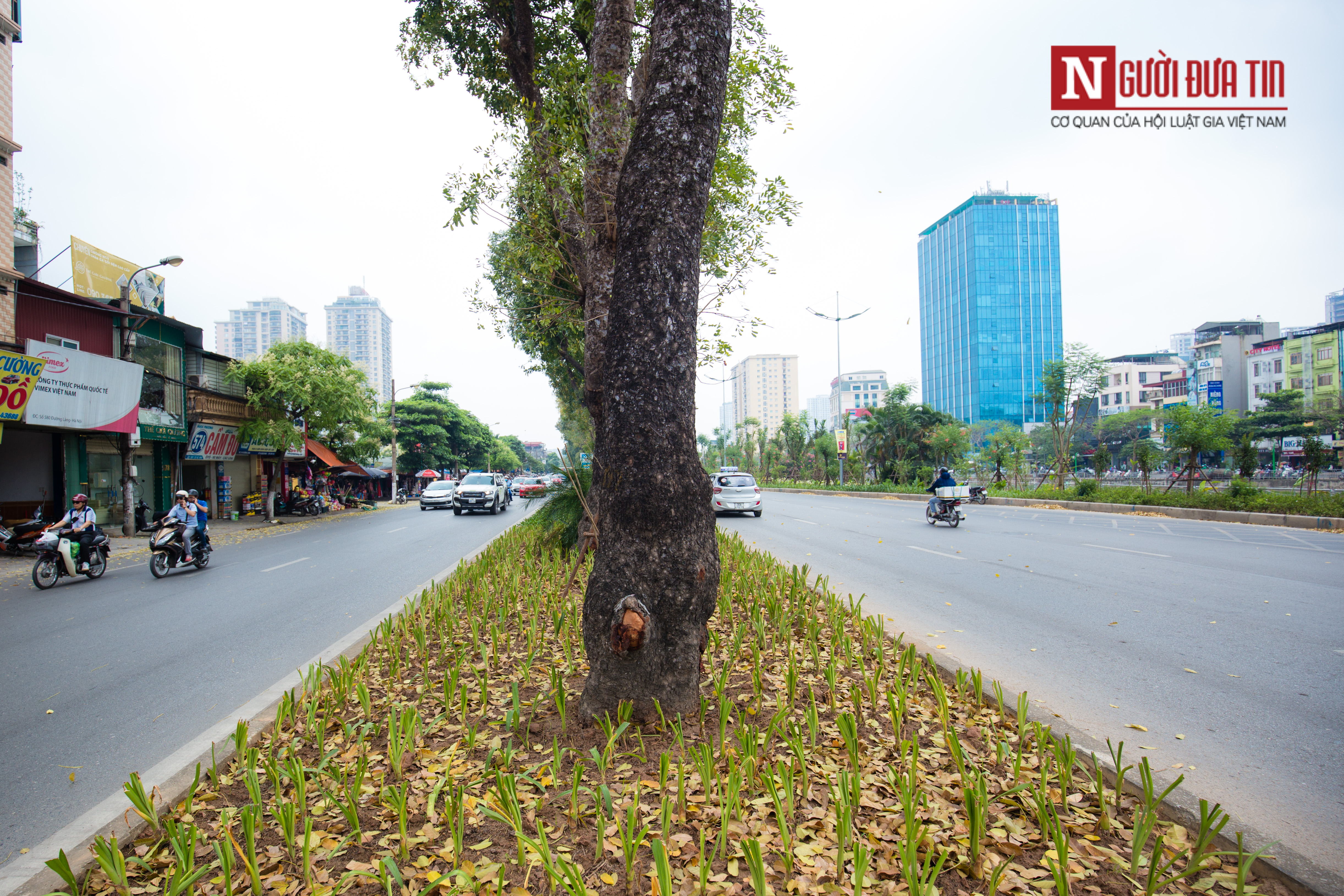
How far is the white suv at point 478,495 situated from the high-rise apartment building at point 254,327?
82.8 meters

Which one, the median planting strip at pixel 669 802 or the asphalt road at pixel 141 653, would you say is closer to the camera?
the median planting strip at pixel 669 802

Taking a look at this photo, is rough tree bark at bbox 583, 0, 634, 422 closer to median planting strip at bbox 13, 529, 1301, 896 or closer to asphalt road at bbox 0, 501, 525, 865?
median planting strip at bbox 13, 529, 1301, 896

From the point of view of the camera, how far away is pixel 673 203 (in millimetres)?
3465

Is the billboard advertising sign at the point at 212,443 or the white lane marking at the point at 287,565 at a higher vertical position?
the billboard advertising sign at the point at 212,443

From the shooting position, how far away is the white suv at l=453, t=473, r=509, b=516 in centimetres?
2666

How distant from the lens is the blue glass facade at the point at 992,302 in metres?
79.6

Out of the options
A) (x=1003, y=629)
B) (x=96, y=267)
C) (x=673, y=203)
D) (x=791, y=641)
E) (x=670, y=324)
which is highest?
(x=96, y=267)

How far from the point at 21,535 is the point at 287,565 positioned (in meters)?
7.08

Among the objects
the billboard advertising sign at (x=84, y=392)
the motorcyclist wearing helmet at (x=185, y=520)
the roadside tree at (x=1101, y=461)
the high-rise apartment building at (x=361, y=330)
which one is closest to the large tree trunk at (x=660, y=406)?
the motorcyclist wearing helmet at (x=185, y=520)

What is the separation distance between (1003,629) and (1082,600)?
1.80 m

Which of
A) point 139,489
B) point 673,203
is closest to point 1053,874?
point 673,203

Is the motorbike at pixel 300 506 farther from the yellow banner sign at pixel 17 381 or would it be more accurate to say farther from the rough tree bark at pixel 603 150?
the rough tree bark at pixel 603 150

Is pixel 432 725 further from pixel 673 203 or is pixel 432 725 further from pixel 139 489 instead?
pixel 139 489

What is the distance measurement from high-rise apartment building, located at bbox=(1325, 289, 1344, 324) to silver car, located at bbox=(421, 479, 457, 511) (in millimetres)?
105991
